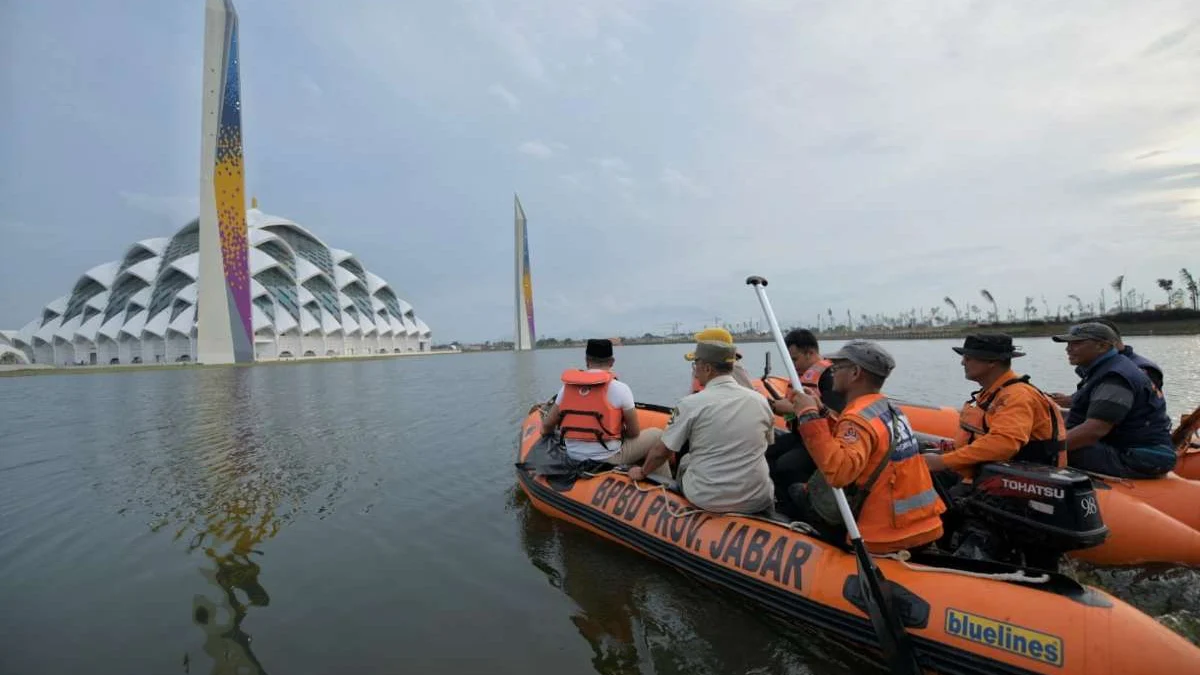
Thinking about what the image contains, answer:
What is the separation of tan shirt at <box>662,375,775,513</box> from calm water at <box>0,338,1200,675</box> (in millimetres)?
747

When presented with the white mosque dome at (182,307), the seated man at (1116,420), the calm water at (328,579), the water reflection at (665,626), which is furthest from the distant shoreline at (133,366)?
the seated man at (1116,420)

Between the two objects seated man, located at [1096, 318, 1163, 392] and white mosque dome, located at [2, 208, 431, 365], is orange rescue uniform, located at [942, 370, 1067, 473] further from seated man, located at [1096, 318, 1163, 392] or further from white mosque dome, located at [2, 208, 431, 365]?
white mosque dome, located at [2, 208, 431, 365]

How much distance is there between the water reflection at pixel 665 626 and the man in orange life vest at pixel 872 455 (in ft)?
2.61

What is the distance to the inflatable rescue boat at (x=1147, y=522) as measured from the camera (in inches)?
154

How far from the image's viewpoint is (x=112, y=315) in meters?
60.4

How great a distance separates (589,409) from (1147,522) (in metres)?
4.41

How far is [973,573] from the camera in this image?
298cm

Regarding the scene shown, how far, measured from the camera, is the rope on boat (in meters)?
2.83

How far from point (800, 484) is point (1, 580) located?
645 centimetres

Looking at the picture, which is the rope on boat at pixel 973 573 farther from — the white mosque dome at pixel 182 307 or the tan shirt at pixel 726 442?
the white mosque dome at pixel 182 307

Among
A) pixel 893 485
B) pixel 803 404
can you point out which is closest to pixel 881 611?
pixel 893 485

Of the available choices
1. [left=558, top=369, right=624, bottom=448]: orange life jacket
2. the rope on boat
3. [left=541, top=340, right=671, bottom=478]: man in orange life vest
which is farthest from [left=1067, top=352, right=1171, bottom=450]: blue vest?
[left=558, top=369, right=624, bottom=448]: orange life jacket

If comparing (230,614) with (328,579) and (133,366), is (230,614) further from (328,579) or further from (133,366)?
(133,366)

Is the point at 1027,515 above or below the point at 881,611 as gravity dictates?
above
